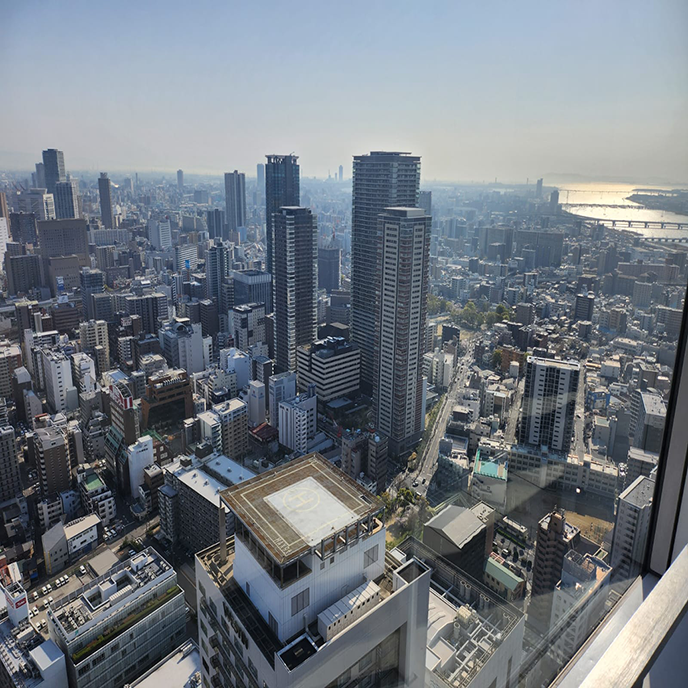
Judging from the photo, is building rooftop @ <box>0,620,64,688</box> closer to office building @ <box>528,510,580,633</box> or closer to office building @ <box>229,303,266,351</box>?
office building @ <box>528,510,580,633</box>

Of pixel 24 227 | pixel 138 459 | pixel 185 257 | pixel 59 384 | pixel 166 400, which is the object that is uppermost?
pixel 24 227

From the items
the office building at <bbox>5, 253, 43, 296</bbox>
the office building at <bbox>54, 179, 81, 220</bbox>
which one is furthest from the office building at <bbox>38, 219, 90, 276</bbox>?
the office building at <bbox>54, 179, 81, 220</bbox>

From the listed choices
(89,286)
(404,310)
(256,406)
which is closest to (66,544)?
(256,406)

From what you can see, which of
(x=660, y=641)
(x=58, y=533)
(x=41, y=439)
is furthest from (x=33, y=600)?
(x=660, y=641)

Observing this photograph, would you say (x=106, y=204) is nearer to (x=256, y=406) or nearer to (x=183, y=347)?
(x=183, y=347)

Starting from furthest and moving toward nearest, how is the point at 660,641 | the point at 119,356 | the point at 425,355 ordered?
the point at 119,356 → the point at 425,355 → the point at 660,641

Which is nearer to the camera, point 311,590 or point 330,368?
point 311,590

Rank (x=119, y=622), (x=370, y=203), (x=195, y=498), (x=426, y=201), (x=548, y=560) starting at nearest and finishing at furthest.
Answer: (x=548, y=560), (x=119, y=622), (x=195, y=498), (x=426, y=201), (x=370, y=203)

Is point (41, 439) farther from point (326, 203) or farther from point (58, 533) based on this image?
point (326, 203)
